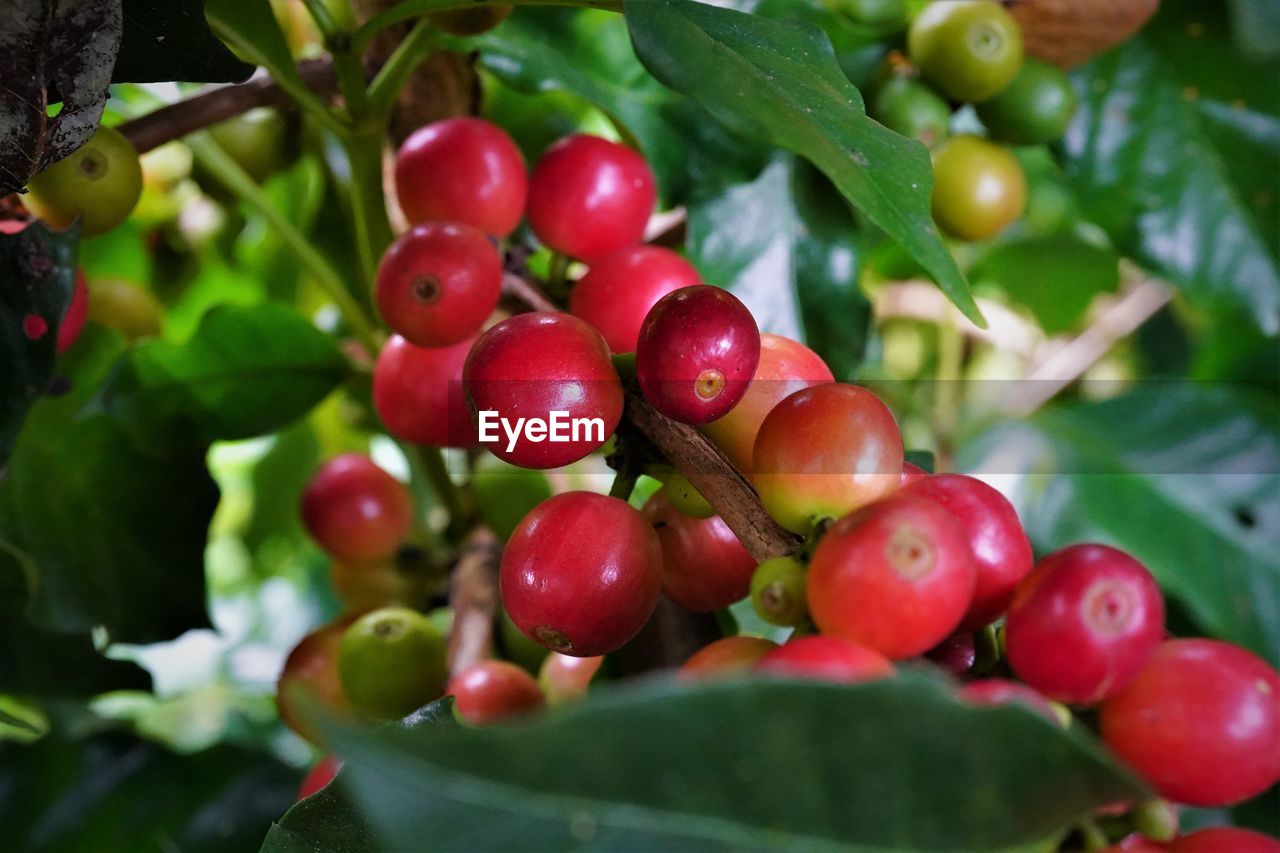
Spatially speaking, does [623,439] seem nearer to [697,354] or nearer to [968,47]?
[697,354]

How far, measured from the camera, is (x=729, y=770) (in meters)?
0.21

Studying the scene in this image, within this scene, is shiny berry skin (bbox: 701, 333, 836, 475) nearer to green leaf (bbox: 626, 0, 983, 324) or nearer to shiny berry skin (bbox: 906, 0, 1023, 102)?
green leaf (bbox: 626, 0, 983, 324)

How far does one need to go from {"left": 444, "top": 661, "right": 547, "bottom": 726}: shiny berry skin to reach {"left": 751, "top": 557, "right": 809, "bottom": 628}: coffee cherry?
0.18 metres

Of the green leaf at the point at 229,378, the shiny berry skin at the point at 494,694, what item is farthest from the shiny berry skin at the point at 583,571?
the green leaf at the point at 229,378

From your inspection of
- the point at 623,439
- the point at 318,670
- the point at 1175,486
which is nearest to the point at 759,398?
the point at 623,439

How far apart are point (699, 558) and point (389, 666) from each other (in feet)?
0.70

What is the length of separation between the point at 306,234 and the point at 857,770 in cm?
75

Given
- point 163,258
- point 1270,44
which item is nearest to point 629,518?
point 1270,44

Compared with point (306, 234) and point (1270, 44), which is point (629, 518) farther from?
point (306, 234)

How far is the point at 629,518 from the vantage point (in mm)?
342

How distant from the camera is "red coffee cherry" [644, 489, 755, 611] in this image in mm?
371

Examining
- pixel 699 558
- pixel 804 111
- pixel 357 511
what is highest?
pixel 804 111

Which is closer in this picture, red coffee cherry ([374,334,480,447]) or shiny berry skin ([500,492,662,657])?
shiny berry skin ([500,492,662,657])

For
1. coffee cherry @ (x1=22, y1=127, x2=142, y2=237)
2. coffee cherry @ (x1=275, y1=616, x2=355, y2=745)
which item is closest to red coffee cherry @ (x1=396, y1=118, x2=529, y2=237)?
coffee cherry @ (x1=22, y1=127, x2=142, y2=237)
